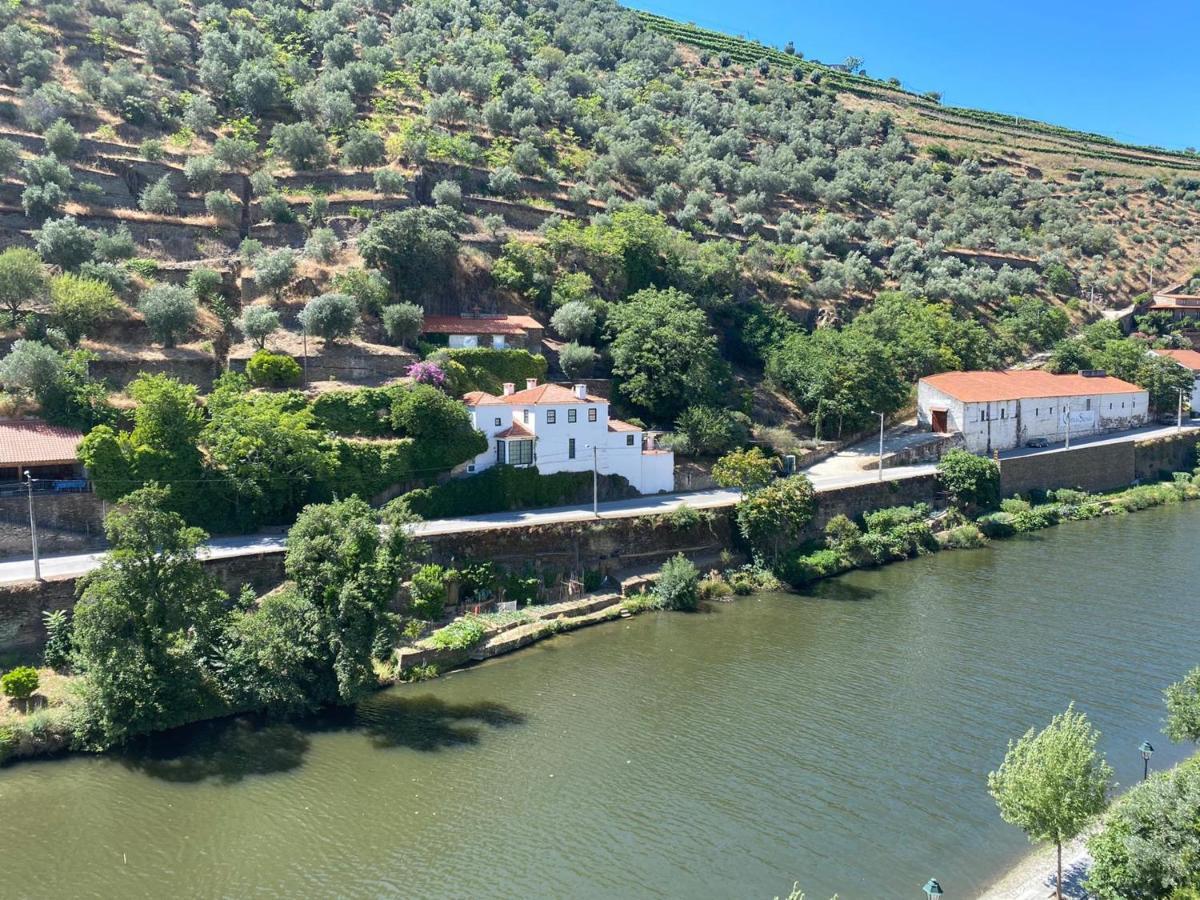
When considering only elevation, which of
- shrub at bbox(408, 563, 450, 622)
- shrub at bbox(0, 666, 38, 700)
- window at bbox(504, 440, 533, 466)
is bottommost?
shrub at bbox(0, 666, 38, 700)

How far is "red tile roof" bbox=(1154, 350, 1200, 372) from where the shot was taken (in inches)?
2539

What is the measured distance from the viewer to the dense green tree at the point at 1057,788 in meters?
15.5

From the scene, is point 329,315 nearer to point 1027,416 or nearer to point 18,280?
point 18,280

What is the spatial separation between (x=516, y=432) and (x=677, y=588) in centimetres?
1029

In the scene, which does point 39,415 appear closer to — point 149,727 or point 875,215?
point 149,727

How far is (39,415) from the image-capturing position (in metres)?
32.7

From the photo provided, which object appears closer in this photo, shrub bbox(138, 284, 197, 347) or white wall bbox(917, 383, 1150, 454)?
shrub bbox(138, 284, 197, 347)

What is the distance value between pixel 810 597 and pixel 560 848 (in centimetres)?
1887

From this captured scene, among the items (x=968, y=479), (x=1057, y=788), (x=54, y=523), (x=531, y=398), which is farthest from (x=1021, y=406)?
(x=54, y=523)

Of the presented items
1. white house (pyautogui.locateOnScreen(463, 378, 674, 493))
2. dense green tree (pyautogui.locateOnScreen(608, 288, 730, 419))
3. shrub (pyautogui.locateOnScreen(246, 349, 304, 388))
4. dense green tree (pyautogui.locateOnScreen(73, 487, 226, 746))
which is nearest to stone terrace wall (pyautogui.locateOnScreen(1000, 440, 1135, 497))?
dense green tree (pyautogui.locateOnScreen(608, 288, 730, 419))

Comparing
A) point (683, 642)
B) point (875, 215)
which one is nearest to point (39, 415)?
point (683, 642)

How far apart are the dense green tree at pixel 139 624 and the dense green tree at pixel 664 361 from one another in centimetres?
2565

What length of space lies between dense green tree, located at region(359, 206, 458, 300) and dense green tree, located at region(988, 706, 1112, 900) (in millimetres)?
38022

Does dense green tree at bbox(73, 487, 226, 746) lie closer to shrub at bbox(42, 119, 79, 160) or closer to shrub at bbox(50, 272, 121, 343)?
shrub at bbox(50, 272, 121, 343)
